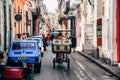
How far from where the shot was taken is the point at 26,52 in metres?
20.2

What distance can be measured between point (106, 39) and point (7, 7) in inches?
508

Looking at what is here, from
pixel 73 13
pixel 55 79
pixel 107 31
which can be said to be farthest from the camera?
pixel 73 13

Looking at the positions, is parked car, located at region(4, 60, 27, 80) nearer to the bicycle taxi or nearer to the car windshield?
the car windshield

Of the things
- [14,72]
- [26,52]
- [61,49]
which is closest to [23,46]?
[26,52]

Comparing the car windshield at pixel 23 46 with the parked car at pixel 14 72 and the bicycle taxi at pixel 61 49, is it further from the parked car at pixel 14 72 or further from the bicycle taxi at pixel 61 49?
the parked car at pixel 14 72

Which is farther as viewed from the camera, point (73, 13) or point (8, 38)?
point (73, 13)

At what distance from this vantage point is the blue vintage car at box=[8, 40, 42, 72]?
19.7m

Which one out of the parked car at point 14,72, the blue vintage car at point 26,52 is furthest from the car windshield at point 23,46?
the parked car at point 14,72

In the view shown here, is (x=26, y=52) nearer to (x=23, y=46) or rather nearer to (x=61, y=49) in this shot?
(x=23, y=46)

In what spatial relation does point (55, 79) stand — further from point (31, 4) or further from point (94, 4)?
point (31, 4)

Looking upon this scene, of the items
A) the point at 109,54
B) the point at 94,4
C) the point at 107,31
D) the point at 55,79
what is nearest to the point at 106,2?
the point at 107,31

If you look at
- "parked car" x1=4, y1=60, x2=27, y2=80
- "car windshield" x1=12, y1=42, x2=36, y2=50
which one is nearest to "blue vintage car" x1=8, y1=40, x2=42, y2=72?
"car windshield" x1=12, y1=42, x2=36, y2=50

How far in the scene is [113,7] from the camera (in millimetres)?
24391

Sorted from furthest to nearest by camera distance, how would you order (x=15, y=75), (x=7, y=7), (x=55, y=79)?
(x=7, y=7) → (x=55, y=79) → (x=15, y=75)
